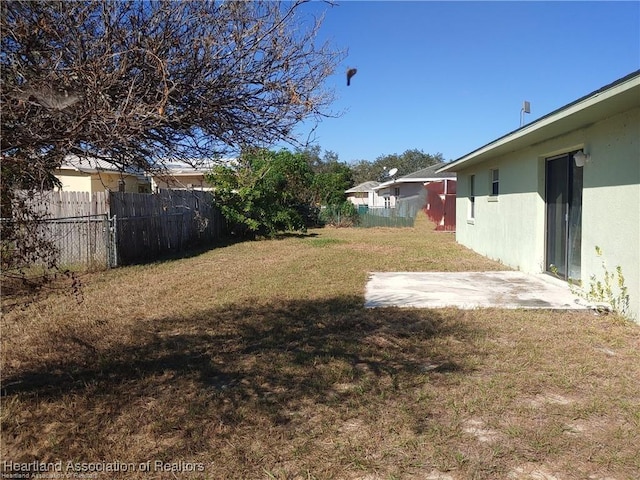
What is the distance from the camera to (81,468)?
2805mm

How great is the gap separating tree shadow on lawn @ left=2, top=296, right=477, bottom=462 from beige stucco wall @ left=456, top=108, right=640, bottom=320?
7.88 ft

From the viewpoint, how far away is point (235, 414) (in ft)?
11.4

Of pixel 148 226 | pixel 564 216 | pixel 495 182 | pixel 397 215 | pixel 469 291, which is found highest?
pixel 495 182

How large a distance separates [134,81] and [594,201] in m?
6.66

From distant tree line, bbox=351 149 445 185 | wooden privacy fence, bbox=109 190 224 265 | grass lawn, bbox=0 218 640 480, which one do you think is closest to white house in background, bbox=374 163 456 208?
wooden privacy fence, bbox=109 190 224 265

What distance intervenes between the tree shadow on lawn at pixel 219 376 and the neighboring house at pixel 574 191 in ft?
8.25

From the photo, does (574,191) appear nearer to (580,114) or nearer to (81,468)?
(580,114)

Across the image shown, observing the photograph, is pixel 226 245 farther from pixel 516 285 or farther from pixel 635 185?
pixel 635 185

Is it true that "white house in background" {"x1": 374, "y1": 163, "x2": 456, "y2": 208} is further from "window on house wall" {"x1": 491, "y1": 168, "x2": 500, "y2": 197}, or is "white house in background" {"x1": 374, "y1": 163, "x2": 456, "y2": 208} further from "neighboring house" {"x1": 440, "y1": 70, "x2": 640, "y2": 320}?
Result: "neighboring house" {"x1": 440, "y1": 70, "x2": 640, "y2": 320}

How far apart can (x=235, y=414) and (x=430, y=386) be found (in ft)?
5.46

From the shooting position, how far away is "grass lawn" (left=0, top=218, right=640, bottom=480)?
114 inches

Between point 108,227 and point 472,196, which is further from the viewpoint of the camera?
point 472,196

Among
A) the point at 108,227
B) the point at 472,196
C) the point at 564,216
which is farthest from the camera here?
the point at 472,196

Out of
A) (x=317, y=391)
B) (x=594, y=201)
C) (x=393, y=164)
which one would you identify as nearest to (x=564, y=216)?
(x=594, y=201)
